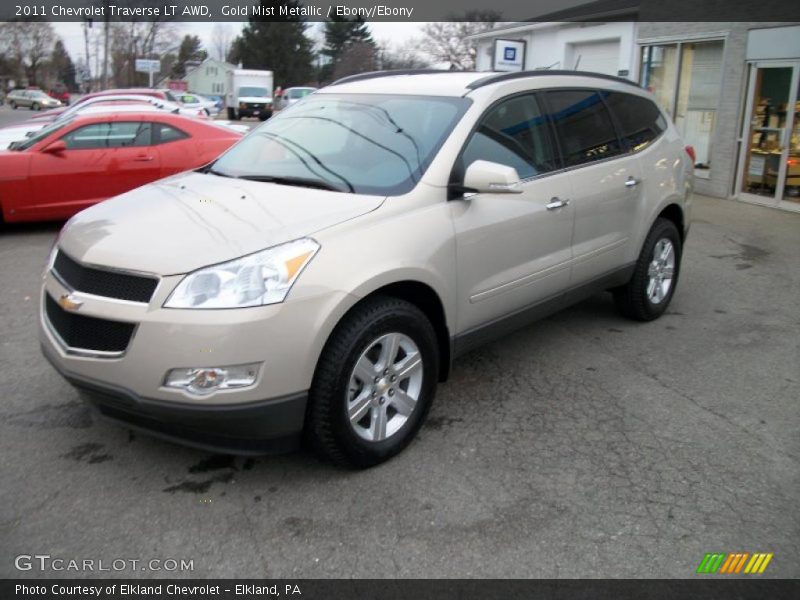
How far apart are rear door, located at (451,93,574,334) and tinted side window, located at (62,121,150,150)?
630 cm

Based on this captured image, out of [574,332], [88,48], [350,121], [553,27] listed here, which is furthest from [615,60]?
[88,48]

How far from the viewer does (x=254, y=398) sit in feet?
9.45

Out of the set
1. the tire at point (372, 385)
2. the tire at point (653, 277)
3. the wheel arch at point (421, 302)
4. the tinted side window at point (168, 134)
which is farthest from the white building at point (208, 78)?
the tire at point (372, 385)

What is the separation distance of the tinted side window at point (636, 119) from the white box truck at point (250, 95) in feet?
123

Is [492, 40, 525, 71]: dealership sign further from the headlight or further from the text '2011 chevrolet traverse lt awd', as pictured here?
the headlight

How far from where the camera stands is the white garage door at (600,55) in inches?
636

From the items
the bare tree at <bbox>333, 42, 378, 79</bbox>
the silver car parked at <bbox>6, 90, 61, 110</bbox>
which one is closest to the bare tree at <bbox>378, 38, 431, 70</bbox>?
the bare tree at <bbox>333, 42, 378, 79</bbox>

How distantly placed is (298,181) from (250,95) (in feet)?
133

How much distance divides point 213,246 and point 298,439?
36.0 inches

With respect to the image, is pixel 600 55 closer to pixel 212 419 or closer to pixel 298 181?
pixel 298 181

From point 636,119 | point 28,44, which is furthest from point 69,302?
point 28,44

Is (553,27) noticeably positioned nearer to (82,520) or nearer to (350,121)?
(350,121)

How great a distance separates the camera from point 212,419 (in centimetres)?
→ 287

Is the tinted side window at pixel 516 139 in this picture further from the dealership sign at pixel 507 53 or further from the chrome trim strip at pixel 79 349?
the dealership sign at pixel 507 53
